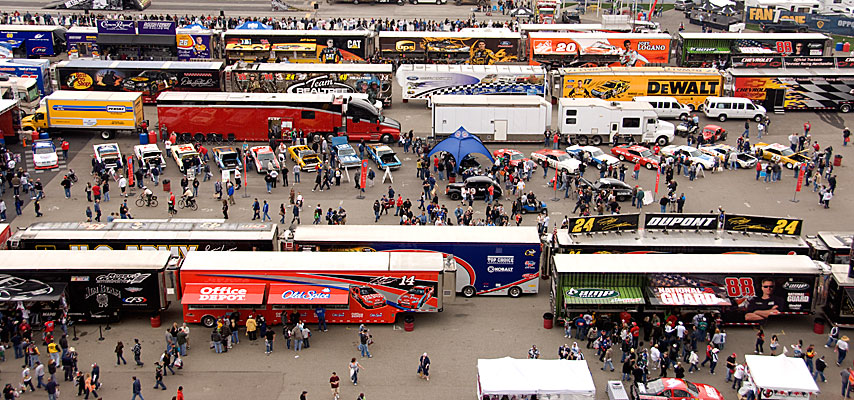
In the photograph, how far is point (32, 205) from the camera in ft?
131

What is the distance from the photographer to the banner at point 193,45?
6488cm

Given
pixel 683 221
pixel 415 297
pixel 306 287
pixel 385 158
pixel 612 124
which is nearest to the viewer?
pixel 306 287

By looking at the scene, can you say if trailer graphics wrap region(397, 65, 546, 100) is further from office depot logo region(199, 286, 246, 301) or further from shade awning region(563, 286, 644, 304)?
office depot logo region(199, 286, 246, 301)

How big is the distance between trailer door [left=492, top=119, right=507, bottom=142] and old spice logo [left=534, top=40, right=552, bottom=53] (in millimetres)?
18523

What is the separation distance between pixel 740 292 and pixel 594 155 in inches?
717

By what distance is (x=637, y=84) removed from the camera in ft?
189

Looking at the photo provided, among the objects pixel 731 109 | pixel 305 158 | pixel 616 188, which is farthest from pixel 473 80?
pixel 616 188

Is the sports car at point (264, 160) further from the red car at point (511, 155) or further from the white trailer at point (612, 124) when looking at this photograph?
the white trailer at point (612, 124)

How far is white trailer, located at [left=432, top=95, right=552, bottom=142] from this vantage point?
49.8 metres

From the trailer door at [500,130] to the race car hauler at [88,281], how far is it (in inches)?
991

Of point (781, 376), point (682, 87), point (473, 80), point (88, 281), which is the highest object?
point (473, 80)

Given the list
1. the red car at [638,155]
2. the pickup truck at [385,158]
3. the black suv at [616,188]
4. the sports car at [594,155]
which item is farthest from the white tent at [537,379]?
the red car at [638,155]

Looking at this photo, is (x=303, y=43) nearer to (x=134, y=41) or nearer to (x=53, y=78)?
(x=134, y=41)

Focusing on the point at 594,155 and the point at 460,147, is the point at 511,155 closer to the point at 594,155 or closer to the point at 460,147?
the point at 460,147
